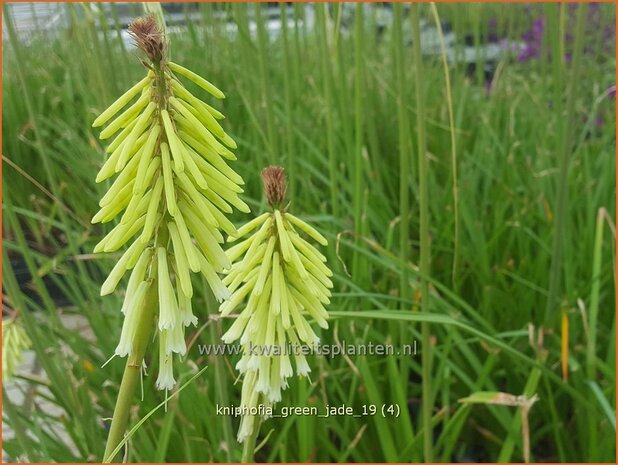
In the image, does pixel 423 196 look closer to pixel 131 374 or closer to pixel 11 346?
pixel 131 374

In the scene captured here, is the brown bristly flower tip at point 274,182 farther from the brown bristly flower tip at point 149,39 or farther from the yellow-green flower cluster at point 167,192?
the brown bristly flower tip at point 149,39

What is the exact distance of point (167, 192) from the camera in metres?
0.51

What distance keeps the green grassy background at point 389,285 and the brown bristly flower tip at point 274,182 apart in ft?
0.89

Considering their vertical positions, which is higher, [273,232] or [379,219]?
[273,232]

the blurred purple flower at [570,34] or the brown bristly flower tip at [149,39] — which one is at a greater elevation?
the brown bristly flower tip at [149,39]

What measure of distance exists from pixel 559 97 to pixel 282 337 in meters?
0.97

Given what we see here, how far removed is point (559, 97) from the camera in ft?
4.50

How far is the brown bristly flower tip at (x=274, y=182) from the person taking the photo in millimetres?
539

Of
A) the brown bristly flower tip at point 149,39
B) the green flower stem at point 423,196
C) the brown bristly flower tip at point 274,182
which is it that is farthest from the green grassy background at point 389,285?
the brown bristly flower tip at point 149,39

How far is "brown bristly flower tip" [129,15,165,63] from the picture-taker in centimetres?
45

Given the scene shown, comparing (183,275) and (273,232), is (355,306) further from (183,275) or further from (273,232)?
(183,275)

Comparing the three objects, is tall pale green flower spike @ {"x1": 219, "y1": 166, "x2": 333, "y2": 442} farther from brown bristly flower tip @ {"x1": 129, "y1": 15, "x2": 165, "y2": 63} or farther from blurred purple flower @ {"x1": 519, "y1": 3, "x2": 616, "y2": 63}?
blurred purple flower @ {"x1": 519, "y1": 3, "x2": 616, "y2": 63}

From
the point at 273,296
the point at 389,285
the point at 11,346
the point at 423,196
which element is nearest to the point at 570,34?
the point at 389,285

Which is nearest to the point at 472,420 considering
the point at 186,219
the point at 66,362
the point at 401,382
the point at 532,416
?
the point at 532,416
